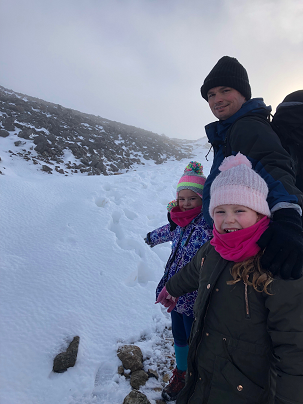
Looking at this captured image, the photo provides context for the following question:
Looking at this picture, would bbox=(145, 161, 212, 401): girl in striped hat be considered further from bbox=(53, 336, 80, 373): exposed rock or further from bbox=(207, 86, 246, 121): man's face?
bbox=(53, 336, 80, 373): exposed rock

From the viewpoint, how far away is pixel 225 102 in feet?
6.12

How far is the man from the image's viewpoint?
1013mm

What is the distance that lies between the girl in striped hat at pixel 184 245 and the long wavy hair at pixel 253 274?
0.77m

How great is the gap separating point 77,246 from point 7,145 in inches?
305

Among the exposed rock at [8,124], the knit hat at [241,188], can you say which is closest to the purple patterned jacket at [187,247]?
the knit hat at [241,188]

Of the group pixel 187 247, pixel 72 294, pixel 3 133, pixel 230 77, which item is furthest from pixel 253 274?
pixel 3 133

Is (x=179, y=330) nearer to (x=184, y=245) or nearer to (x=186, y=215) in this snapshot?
(x=184, y=245)

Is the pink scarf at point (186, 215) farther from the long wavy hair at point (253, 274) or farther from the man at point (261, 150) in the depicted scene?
the long wavy hair at point (253, 274)

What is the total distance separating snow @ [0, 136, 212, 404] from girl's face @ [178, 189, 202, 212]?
5.38 feet

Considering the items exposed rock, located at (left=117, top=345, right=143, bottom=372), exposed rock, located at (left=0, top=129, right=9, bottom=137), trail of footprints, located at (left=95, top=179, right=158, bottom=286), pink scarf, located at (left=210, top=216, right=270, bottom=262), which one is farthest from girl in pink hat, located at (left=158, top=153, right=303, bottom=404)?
exposed rock, located at (left=0, top=129, right=9, bottom=137)

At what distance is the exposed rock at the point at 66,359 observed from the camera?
2.03 metres

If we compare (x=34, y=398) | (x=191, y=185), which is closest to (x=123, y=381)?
(x=34, y=398)

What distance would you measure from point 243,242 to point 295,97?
4.49ft

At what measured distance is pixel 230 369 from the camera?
1.13 meters
